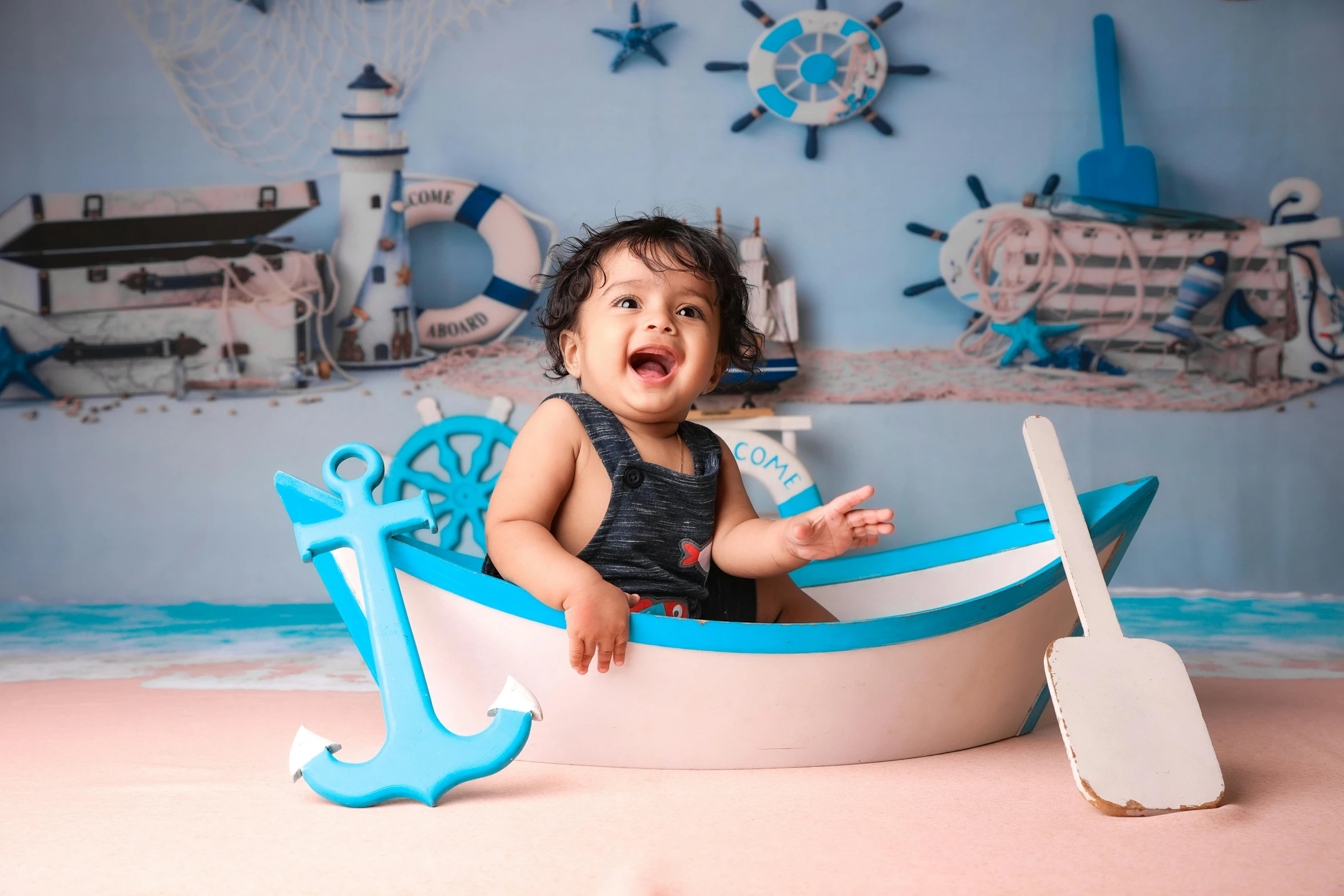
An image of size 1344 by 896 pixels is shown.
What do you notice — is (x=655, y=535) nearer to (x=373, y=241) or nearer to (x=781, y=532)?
(x=781, y=532)

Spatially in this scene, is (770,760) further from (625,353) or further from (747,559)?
(625,353)

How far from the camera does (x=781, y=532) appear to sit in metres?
0.97

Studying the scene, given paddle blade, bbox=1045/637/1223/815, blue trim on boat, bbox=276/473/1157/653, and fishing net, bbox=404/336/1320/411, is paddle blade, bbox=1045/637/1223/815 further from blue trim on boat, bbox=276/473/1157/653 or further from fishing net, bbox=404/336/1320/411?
fishing net, bbox=404/336/1320/411

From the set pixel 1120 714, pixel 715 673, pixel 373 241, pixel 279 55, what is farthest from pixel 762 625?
pixel 279 55

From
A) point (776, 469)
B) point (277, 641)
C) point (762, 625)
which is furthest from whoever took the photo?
point (776, 469)

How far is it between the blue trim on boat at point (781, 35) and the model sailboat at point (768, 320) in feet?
1.33

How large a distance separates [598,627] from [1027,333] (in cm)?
169

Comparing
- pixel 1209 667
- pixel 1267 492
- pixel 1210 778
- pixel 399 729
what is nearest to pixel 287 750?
pixel 399 729

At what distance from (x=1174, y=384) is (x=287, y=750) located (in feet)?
6.73

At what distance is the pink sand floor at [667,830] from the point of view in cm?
65

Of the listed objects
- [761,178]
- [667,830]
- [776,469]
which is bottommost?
[667,830]

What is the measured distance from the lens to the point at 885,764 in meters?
0.93

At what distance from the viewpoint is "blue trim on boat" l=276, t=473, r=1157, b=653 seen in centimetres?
86

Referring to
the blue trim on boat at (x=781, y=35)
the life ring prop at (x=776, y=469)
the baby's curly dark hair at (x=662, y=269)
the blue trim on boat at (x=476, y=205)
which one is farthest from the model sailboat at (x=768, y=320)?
the baby's curly dark hair at (x=662, y=269)
